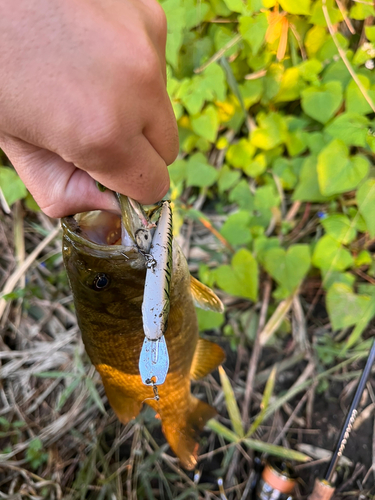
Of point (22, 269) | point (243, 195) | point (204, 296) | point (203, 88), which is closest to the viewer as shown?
point (204, 296)

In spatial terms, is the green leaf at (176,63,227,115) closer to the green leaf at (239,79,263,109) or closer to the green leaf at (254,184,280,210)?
the green leaf at (239,79,263,109)

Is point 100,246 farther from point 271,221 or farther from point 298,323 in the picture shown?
point 298,323

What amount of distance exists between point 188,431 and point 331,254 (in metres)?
1.27

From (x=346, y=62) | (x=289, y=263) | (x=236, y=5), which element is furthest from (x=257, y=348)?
(x=236, y=5)

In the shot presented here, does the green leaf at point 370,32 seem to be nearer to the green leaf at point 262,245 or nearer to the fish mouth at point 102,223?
the green leaf at point 262,245

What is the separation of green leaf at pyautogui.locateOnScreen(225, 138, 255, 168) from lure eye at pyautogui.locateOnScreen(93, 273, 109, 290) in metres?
1.57

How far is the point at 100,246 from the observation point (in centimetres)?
96

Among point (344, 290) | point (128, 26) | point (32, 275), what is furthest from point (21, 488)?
point (128, 26)

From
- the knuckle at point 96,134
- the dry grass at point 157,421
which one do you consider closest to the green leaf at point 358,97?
the dry grass at point 157,421

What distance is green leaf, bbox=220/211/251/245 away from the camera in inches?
80.1

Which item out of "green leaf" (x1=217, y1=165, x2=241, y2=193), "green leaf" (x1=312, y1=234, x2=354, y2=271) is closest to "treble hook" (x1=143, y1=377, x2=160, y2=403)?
"green leaf" (x1=312, y1=234, x2=354, y2=271)

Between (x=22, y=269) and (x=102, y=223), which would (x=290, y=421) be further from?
(x=22, y=269)

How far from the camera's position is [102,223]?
1137 mm

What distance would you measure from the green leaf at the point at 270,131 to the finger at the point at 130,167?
4.60 ft
